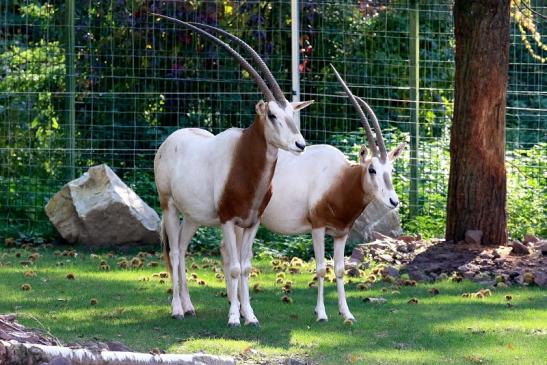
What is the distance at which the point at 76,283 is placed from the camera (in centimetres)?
983

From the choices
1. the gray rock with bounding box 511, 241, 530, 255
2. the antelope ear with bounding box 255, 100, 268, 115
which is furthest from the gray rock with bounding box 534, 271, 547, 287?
the antelope ear with bounding box 255, 100, 268, 115

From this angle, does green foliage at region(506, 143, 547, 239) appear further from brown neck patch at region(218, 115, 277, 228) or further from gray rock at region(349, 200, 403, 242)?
brown neck patch at region(218, 115, 277, 228)

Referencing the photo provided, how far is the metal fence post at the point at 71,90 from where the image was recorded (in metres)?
12.9

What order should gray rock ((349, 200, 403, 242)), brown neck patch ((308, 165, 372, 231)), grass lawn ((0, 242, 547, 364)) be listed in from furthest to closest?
gray rock ((349, 200, 403, 242)) < brown neck patch ((308, 165, 372, 231)) < grass lawn ((0, 242, 547, 364))

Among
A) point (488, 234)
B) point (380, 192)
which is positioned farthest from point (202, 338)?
point (488, 234)

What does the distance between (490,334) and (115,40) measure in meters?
6.65

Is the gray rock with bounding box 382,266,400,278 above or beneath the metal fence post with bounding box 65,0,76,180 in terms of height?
beneath

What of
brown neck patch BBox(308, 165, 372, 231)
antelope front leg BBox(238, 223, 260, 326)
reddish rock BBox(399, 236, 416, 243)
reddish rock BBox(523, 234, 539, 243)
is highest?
brown neck patch BBox(308, 165, 372, 231)

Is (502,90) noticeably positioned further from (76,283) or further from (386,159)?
(76,283)

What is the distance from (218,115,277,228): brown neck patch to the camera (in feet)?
27.1

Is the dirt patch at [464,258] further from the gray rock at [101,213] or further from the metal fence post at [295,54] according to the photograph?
the gray rock at [101,213]

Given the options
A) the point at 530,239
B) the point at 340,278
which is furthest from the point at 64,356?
the point at 530,239

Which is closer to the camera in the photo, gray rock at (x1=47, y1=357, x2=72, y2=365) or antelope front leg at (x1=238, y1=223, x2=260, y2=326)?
gray rock at (x1=47, y1=357, x2=72, y2=365)

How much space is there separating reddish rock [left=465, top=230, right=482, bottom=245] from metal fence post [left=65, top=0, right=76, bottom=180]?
14.1ft
